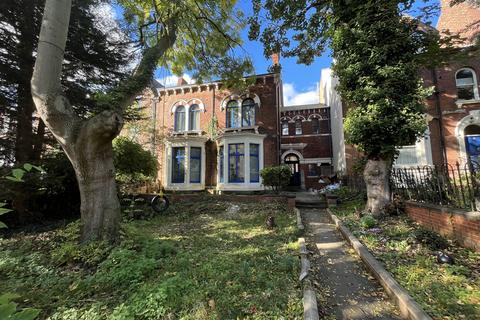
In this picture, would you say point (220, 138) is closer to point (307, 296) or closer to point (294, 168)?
point (294, 168)

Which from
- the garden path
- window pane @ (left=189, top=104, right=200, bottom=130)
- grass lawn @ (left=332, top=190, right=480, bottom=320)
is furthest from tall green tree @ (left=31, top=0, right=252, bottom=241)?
window pane @ (left=189, top=104, right=200, bottom=130)

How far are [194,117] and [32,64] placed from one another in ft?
32.0

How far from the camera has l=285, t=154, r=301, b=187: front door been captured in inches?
728

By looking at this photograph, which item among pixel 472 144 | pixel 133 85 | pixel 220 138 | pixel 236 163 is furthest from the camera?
pixel 220 138

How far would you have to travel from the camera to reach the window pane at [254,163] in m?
14.2

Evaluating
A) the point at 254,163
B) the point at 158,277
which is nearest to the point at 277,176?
the point at 254,163

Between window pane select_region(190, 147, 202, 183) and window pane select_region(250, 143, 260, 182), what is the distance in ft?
11.6

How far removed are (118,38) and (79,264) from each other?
8.45 meters

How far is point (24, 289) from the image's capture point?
3.58 meters

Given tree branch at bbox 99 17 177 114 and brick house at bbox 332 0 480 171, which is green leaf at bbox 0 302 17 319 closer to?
tree branch at bbox 99 17 177 114

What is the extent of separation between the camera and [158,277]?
3736 mm

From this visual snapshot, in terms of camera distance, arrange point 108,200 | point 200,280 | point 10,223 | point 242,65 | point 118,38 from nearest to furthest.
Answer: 1. point 200,280
2. point 108,200
3. point 10,223
4. point 118,38
5. point 242,65

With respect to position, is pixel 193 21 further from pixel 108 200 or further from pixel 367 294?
pixel 367 294

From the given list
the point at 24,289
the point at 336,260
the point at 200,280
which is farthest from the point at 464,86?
the point at 24,289
